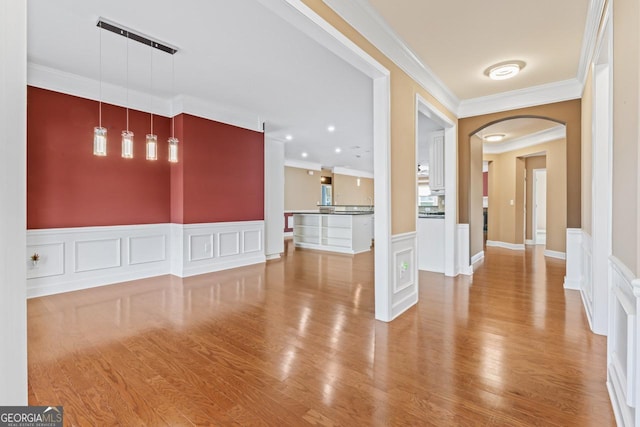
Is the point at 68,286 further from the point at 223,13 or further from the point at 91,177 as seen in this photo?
the point at 223,13

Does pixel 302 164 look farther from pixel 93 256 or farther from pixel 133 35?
pixel 133 35

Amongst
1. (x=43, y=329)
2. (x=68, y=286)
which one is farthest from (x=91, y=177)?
(x=43, y=329)

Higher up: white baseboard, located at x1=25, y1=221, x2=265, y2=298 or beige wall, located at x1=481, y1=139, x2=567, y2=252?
beige wall, located at x1=481, y1=139, x2=567, y2=252

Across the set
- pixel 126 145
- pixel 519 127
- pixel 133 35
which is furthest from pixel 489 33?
pixel 519 127

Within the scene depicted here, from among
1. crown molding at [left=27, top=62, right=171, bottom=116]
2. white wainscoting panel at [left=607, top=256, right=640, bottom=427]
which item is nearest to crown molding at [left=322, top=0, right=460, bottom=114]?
white wainscoting panel at [left=607, top=256, right=640, bottom=427]

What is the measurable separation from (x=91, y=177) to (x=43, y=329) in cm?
225

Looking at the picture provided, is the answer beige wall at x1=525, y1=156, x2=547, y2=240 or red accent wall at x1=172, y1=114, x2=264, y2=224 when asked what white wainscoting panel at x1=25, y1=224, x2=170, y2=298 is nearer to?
red accent wall at x1=172, y1=114, x2=264, y2=224

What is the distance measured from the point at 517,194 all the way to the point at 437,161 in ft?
12.8

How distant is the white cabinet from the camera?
18.0 feet

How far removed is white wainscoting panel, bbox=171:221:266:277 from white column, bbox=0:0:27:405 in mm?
4193

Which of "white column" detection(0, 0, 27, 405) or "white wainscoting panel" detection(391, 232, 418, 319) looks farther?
"white wainscoting panel" detection(391, 232, 418, 319)

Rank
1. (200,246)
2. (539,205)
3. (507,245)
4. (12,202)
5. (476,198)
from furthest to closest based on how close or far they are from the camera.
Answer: (539,205) < (507,245) < (476,198) < (200,246) < (12,202)

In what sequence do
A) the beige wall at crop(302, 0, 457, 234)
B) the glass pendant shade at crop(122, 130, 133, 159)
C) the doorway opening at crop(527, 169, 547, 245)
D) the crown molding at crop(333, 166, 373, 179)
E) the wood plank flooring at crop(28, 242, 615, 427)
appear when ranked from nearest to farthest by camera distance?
the wood plank flooring at crop(28, 242, 615, 427) < the beige wall at crop(302, 0, 457, 234) < the glass pendant shade at crop(122, 130, 133, 159) < the doorway opening at crop(527, 169, 547, 245) < the crown molding at crop(333, 166, 373, 179)

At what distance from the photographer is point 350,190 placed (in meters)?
14.2
